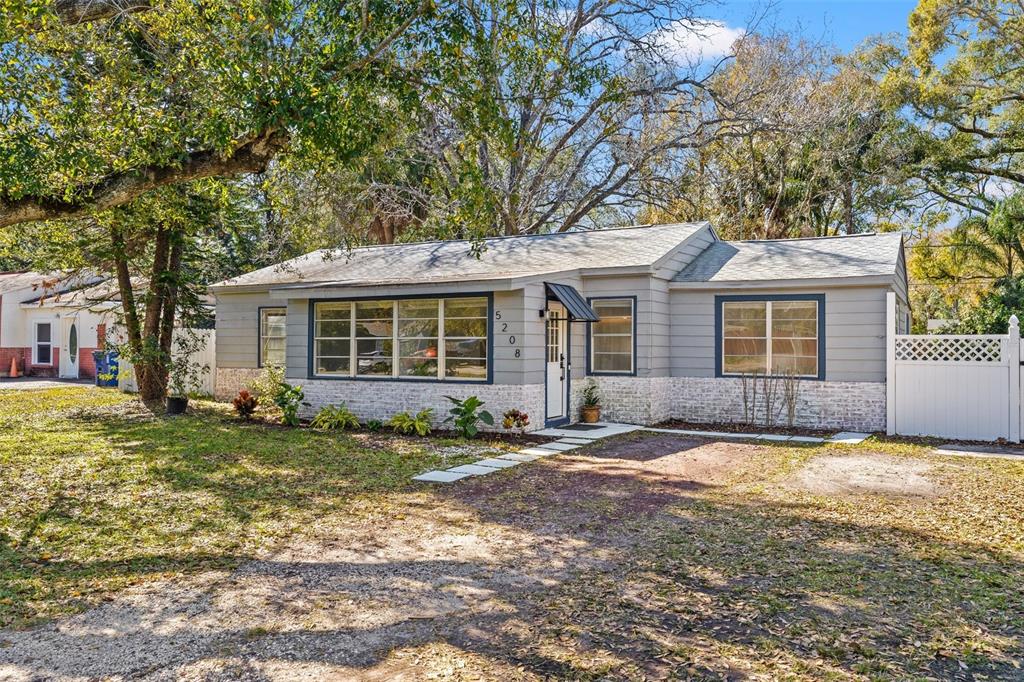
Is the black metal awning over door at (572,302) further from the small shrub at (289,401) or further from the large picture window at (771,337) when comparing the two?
the small shrub at (289,401)

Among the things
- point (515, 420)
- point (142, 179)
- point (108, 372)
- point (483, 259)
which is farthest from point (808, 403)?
point (108, 372)

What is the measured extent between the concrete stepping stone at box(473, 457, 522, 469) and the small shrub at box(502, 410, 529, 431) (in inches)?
61.5

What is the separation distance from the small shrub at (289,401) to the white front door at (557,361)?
174 inches

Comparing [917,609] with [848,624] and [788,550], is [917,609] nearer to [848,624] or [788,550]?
[848,624]

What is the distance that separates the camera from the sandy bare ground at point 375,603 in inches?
139

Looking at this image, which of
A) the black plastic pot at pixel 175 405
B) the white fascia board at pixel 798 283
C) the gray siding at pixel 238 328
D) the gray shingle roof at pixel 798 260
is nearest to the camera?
the white fascia board at pixel 798 283

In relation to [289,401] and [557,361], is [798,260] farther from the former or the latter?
[289,401]

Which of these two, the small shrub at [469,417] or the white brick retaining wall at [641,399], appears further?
the white brick retaining wall at [641,399]

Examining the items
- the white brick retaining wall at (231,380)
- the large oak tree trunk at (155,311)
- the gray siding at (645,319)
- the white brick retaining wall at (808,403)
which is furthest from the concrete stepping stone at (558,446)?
the white brick retaining wall at (231,380)

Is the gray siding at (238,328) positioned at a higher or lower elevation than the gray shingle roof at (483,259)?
lower

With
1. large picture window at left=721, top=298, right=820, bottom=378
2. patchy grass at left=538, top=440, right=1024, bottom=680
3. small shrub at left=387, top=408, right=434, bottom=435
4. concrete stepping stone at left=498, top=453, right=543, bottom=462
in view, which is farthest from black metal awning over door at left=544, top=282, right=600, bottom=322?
patchy grass at left=538, top=440, right=1024, bottom=680

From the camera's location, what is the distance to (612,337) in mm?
13117

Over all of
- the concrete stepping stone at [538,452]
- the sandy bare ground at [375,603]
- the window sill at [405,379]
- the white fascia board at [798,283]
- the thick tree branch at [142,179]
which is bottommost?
the sandy bare ground at [375,603]

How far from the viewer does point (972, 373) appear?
10.9 m
